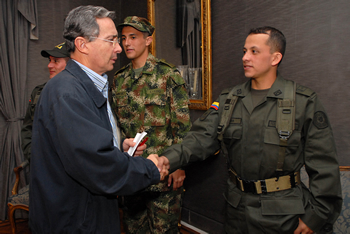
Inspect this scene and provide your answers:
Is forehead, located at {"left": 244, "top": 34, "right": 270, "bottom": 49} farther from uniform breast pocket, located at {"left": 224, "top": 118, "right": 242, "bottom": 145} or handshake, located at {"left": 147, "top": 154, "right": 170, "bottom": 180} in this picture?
handshake, located at {"left": 147, "top": 154, "right": 170, "bottom": 180}

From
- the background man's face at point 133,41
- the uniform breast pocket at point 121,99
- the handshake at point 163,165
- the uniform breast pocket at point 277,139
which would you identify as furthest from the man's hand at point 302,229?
the background man's face at point 133,41

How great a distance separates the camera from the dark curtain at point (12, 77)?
10.3ft

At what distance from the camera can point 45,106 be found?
1120mm

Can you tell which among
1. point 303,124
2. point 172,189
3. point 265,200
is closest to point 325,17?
point 303,124

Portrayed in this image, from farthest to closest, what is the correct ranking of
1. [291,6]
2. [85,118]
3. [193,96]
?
[193,96]
[291,6]
[85,118]

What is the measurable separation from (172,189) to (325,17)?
1.81 metres

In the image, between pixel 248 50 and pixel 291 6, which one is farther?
pixel 291 6

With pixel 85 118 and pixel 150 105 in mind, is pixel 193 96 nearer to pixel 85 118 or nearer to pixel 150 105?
pixel 150 105

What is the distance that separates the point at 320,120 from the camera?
4.60 ft

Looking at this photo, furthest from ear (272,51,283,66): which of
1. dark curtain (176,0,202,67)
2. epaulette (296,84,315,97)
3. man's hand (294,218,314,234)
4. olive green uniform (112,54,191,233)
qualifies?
dark curtain (176,0,202,67)

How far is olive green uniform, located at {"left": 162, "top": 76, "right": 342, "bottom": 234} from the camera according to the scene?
1.37 m

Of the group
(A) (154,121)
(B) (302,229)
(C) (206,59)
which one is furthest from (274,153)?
(C) (206,59)

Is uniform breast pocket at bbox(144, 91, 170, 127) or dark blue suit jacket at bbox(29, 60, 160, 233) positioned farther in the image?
uniform breast pocket at bbox(144, 91, 170, 127)

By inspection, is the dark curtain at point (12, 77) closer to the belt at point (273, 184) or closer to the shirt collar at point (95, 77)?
the shirt collar at point (95, 77)
